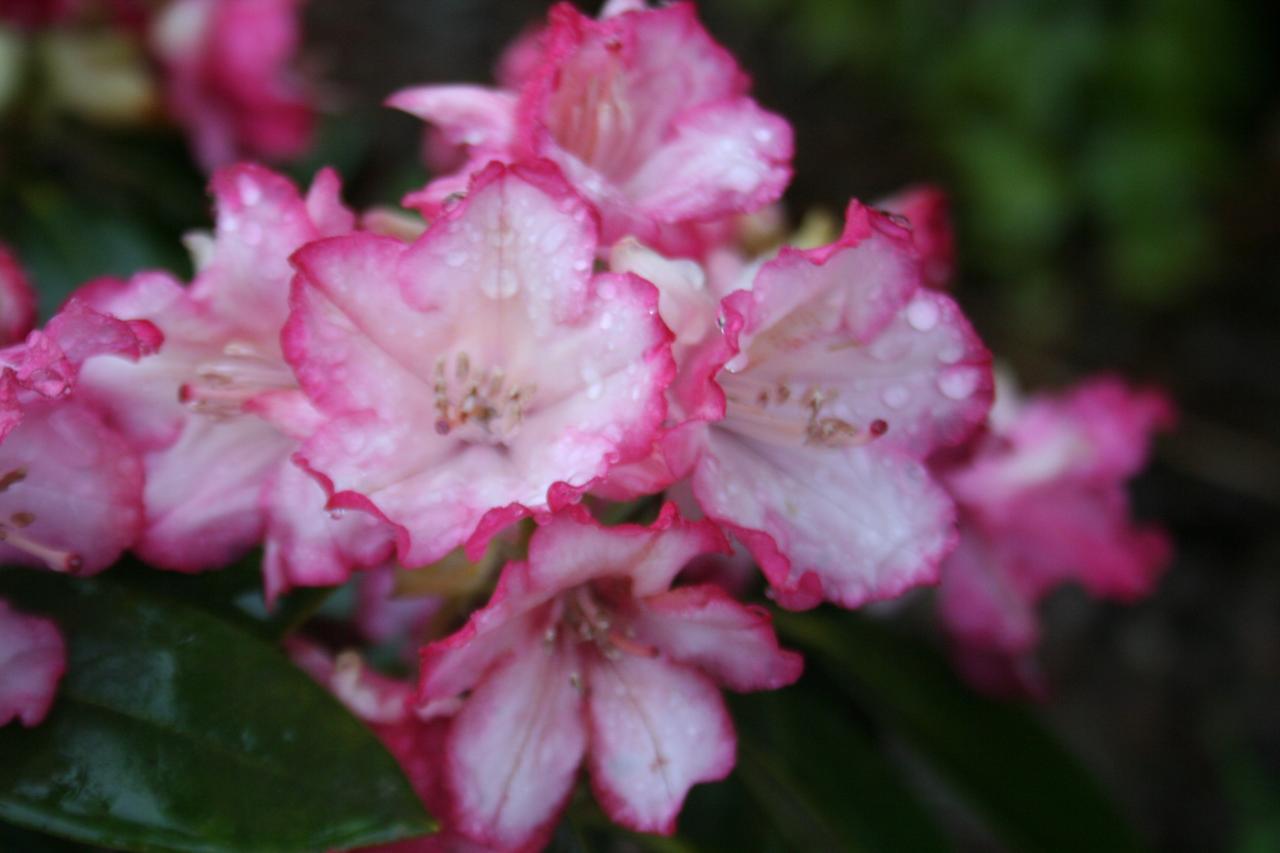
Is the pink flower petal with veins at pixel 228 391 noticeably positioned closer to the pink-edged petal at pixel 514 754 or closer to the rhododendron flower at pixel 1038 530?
the pink-edged petal at pixel 514 754

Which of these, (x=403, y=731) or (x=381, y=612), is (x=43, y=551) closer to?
(x=403, y=731)

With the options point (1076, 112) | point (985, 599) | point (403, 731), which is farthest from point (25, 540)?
point (1076, 112)

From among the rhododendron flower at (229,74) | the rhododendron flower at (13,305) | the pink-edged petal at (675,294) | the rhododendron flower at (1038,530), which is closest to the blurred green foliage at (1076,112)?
the rhododendron flower at (1038,530)

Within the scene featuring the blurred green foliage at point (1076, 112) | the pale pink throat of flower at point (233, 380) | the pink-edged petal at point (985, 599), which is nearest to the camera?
the pale pink throat of flower at point (233, 380)

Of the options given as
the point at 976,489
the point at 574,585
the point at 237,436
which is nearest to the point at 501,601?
the point at 574,585

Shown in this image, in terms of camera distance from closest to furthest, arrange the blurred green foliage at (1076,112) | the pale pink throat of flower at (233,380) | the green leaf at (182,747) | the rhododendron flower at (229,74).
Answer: the green leaf at (182,747), the pale pink throat of flower at (233,380), the rhododendron flower at (229,74), the blurred green foliage at (1076,112)

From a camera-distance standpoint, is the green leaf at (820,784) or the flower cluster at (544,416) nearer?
the flower cluster at (544,416)

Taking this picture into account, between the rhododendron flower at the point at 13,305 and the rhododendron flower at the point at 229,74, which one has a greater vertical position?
the rhododendron flower at the point at 13,305

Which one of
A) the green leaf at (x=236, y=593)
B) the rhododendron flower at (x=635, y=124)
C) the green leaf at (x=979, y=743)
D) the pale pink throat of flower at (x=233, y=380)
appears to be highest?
the rhododendron flower at (x=635, y=124)

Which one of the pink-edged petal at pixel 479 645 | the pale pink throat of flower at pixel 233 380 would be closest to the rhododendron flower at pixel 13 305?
the pale pink throat of flower at pixel 233 380
